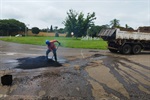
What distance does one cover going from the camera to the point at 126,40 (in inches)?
667

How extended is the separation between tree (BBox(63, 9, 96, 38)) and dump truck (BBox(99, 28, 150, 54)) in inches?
1458

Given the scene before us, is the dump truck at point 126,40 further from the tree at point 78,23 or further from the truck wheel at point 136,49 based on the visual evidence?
the tree at point 78,23

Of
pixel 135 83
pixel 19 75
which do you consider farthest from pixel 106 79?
pixel 19 75

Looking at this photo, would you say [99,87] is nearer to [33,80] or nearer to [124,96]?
[124,96]

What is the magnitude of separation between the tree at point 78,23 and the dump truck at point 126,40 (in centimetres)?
3704

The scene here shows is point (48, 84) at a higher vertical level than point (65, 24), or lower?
lower

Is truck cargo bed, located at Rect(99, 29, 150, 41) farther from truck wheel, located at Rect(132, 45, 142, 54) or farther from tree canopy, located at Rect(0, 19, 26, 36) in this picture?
tree canopy, located at Rect(0, 19, 26, 36)

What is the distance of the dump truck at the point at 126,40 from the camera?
16.6 meters

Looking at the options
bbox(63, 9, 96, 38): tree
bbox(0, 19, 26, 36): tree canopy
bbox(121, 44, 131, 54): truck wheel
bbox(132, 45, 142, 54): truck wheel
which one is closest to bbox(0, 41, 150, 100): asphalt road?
bbox(121, 44, 131, 54): truck wheel

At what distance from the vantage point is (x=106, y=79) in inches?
311

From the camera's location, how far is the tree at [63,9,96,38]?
2155 inches

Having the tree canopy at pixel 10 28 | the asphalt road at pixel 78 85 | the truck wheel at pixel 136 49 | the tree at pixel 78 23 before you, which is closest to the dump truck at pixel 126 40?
the truck wheel at pixel 136 49

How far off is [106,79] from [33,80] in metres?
2.77

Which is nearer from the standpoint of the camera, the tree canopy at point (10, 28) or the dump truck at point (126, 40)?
the dump truck at point (126, 40)
